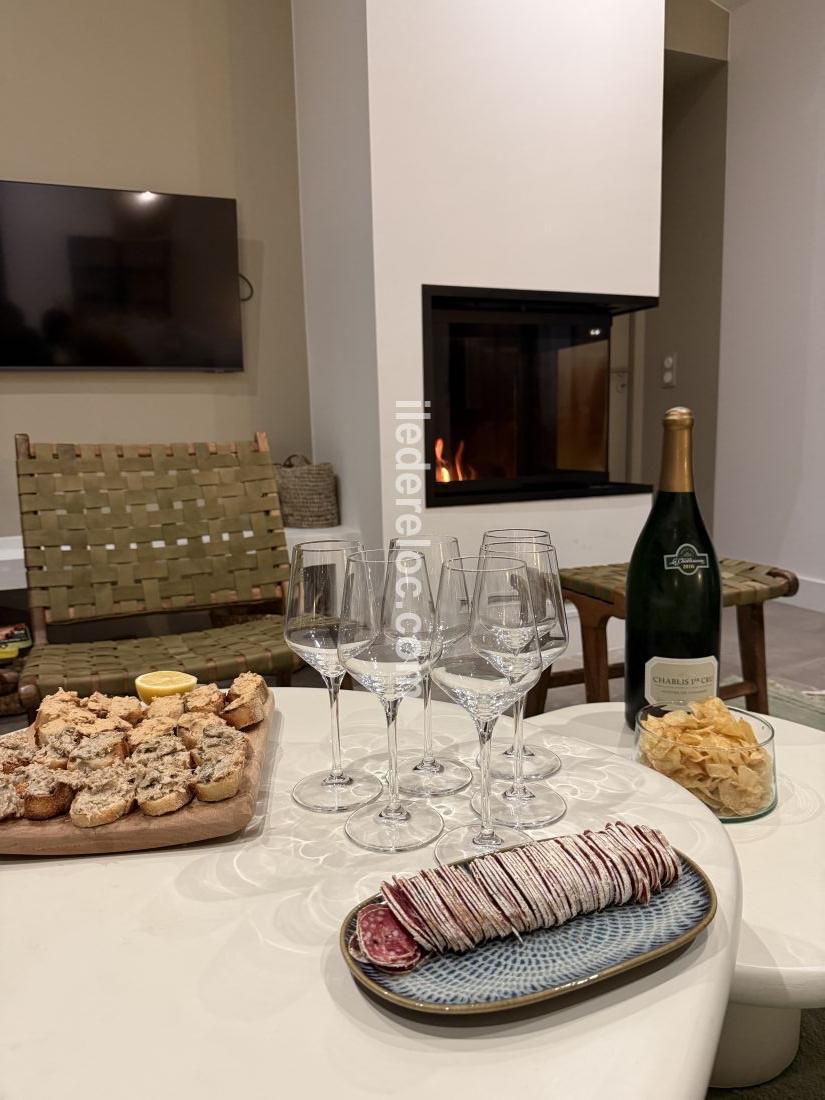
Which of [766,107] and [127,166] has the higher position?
[766,107]

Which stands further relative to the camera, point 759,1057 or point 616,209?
point 616,209

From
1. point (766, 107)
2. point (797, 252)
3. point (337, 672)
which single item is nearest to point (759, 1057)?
point (337, 672)

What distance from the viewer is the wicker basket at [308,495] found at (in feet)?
9.55

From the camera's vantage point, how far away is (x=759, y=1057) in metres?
1.00

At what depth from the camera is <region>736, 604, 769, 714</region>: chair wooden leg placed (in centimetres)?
200

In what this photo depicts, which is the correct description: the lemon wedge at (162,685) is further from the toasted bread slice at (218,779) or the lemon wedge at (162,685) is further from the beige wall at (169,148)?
the beige wall at (169,148)

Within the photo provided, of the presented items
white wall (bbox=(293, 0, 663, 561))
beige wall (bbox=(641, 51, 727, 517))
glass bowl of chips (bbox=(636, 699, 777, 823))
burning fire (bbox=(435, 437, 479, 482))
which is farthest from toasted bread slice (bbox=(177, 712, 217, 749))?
beige wall (bbox=(641, 51, 727, 517))

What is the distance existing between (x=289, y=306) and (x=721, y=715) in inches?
110

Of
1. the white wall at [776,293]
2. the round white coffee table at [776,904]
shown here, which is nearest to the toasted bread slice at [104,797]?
the round white coffee table at [776,904]

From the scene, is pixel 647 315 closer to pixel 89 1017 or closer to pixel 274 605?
pixel 274 605

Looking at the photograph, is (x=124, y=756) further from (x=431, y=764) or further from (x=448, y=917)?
(x=448, y=917)

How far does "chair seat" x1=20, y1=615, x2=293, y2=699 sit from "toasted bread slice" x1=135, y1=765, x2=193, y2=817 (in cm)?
88

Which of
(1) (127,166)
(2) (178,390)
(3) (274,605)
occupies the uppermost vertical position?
(1) (127,166)

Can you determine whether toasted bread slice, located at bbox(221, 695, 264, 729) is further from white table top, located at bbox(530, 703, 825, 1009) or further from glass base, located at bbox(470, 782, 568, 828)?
white table top, located at bbox(530, 703, 825, 1009)
